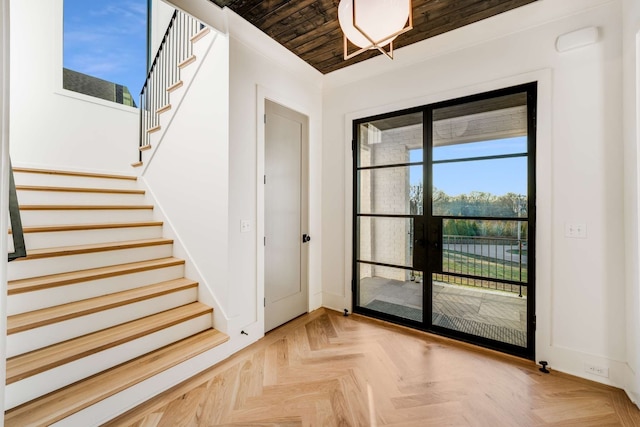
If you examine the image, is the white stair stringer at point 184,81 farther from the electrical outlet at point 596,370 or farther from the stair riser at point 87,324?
the electrical outlet at point 596,370

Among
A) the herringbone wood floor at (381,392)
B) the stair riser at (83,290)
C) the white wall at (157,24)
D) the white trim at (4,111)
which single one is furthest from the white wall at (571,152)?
the white wall at (157,24)

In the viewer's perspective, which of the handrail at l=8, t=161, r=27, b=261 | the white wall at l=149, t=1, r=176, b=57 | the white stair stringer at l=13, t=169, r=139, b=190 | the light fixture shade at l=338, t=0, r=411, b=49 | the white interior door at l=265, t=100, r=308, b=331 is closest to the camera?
the light fixture shade at l=338, t=0, r=411, b=49

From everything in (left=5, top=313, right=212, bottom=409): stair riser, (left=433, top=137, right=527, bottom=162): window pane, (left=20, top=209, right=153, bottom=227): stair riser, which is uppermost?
(left=433, top=137, right=527, bottom=162): window pane

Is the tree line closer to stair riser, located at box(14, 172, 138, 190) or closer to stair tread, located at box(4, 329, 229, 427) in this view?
stair tread, located at box(4, 329, 229, 427)

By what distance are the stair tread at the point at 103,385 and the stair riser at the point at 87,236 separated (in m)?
1.28

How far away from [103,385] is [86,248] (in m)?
1.19

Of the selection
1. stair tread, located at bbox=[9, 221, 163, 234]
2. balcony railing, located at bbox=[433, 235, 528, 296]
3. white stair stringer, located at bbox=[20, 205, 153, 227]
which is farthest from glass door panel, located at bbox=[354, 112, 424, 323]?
white stair stringer, located at bbox=[20, 205, 153, 227]

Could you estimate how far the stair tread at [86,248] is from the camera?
2.09m

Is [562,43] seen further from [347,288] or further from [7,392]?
[7,392]

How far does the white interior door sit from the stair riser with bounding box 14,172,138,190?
2.24 m

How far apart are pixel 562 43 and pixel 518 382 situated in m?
2.66

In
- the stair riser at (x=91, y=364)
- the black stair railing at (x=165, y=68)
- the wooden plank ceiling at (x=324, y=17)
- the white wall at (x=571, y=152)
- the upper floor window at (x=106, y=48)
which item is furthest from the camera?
the upper floor window at (x=106, y=48)

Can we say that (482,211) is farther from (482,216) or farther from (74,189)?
(74,189)

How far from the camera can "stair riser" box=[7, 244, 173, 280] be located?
1999 millimetres
